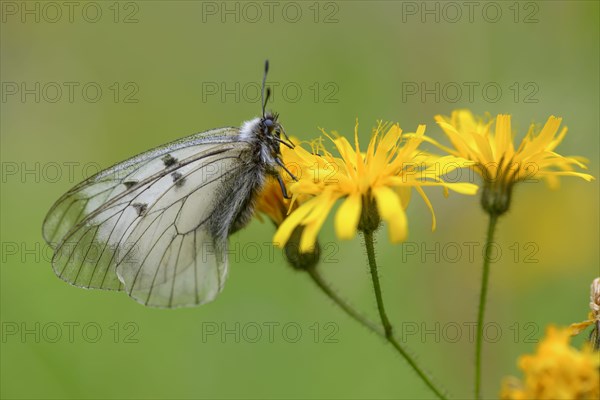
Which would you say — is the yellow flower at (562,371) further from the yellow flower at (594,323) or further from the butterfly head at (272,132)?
the butterfly head at (272,132)

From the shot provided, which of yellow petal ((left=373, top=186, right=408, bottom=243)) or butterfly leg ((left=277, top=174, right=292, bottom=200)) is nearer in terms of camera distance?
yellow petal ((left=373, top=186, right=408, bottom=243))

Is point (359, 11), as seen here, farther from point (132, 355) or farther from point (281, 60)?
point (132, 355)

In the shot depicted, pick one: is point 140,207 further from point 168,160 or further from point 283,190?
point 283,190

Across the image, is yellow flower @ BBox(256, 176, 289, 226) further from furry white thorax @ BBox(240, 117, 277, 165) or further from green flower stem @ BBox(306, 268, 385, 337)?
green flower stem @ BBox(306, 268, 385, 337)

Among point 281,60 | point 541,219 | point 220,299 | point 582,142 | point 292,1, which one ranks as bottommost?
point 220,299

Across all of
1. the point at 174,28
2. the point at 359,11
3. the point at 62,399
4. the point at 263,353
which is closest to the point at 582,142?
the point at 263,353

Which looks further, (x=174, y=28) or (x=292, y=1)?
(x=174, y=28)

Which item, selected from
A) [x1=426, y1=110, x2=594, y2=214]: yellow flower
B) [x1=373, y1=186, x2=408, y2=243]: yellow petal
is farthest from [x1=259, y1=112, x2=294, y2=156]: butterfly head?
[x1=373, y1=186, x2=408, y2=243]: yellow petal
